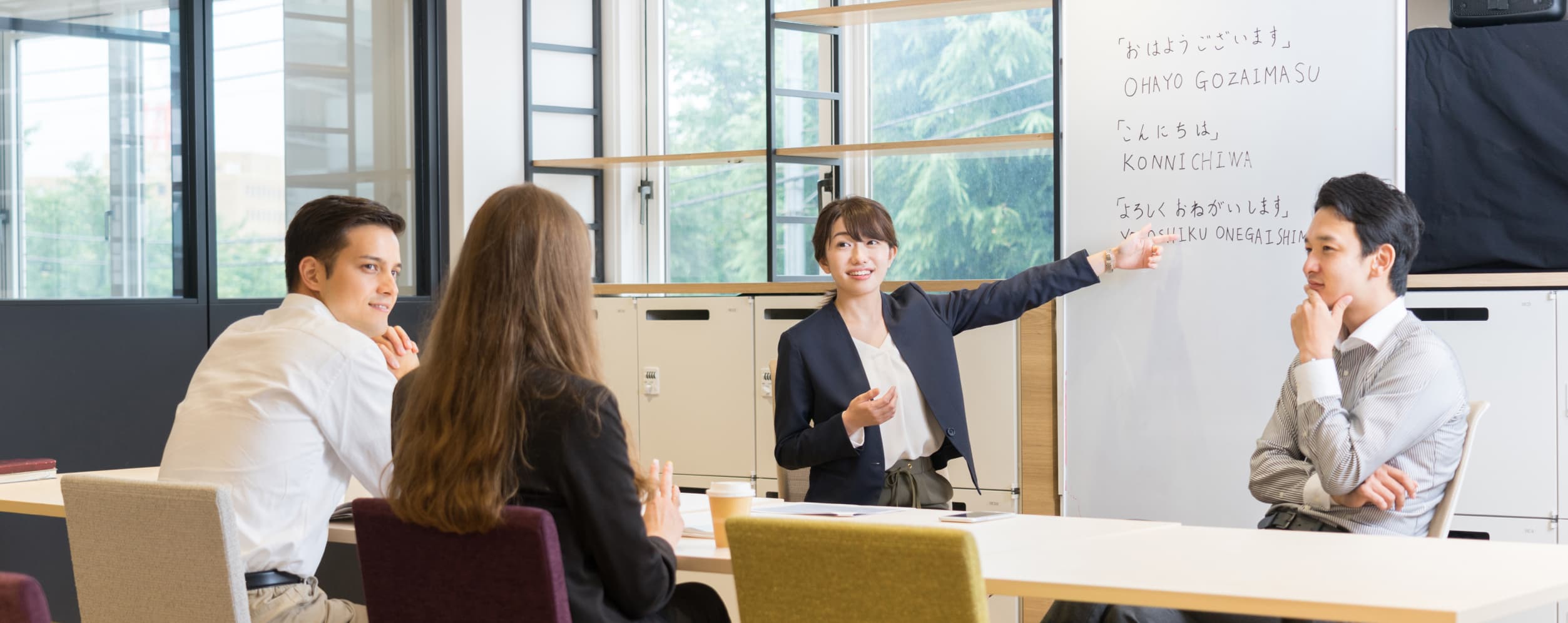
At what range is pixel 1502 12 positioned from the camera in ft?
11.9

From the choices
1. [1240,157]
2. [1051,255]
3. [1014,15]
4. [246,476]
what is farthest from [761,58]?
[246,476]

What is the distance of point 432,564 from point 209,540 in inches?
16.4

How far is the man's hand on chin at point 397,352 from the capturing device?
3.00m

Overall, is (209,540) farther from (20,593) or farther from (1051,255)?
(1051,255)

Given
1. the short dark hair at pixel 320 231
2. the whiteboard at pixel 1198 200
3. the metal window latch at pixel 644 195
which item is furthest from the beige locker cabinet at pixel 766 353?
the short dark hair at pixel 320 231

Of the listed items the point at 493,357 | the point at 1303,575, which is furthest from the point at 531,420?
the point at 1303,575

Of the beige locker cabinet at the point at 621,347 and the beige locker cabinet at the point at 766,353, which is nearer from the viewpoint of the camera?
the beige locker cabinet at the point at 766,353

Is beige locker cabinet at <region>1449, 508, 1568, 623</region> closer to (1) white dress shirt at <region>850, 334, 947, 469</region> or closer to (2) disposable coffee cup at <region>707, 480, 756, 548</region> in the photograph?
(1) white dress shirt at <region>850, 334, 947, 469</region>

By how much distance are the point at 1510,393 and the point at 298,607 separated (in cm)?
289

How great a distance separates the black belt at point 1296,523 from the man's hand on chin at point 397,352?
184 centimetres

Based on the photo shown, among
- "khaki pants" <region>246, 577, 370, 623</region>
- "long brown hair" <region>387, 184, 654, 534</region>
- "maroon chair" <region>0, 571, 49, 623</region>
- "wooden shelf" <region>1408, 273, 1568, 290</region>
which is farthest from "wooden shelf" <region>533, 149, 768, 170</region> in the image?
"maroon chair" <region>0, 571, 49, 623</region>

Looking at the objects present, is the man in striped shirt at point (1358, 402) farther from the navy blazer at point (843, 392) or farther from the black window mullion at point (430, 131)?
the black window mullion at point (430, 131)

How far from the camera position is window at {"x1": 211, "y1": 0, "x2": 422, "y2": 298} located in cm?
469

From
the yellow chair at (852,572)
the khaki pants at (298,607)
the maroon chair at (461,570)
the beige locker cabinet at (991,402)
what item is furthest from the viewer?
the beige locker cabinet at (991,402)
